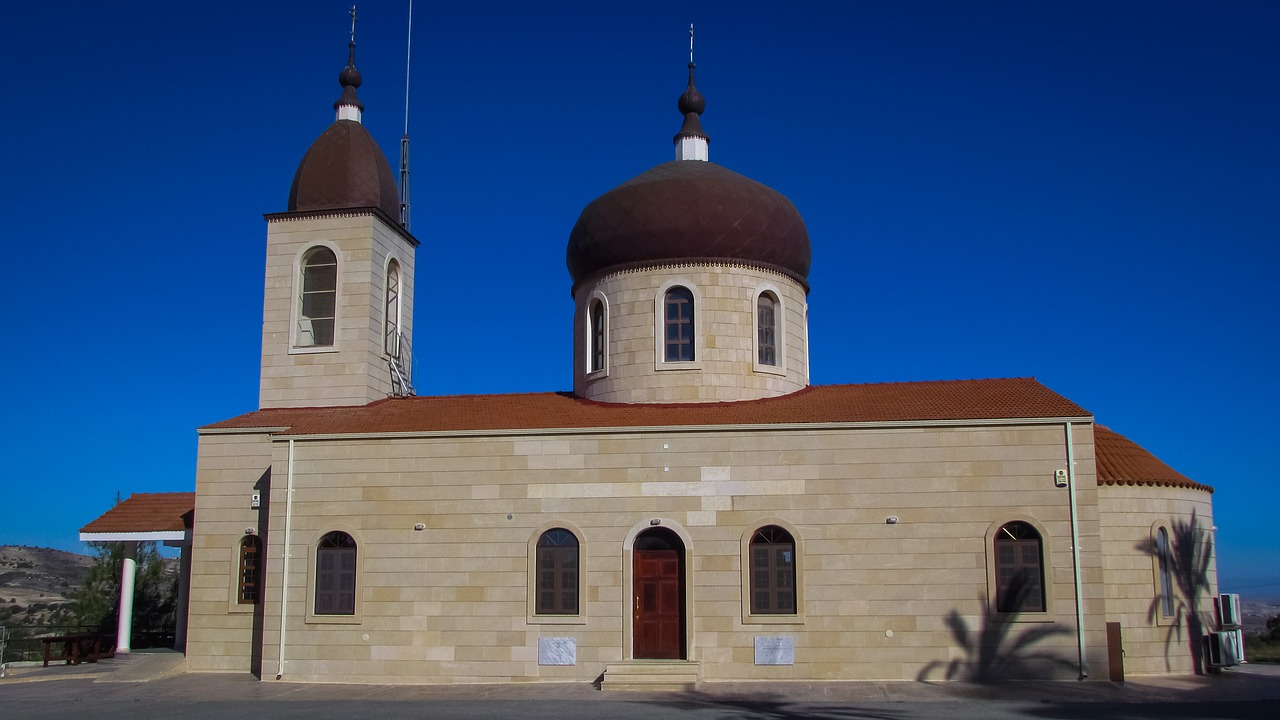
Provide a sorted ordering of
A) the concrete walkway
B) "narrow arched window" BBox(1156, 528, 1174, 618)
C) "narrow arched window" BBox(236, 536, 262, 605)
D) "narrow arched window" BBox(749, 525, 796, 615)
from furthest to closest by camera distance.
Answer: "narrow arched window" BBox(236, 536, 262, 605)
"narrow arched window" BBox(1156, 528, 1174, 618)
"narrow arched window" BBox(749, 525, 796, 615)
the concrete walkway

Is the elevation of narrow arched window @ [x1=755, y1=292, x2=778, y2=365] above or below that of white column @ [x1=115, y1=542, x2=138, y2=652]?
above

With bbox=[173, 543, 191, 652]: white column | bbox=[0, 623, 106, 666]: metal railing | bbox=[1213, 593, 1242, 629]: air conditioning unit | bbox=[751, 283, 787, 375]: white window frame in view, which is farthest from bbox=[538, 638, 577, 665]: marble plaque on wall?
bbox=[1213, 593, 1242, 629]: air conditioning unit

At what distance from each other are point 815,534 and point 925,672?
2.92 m

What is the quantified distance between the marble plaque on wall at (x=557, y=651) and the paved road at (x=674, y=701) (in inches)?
19.8

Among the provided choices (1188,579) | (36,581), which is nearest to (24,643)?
(1188,579)

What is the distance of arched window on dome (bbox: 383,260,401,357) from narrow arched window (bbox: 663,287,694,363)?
267 inches

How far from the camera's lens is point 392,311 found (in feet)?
84.0

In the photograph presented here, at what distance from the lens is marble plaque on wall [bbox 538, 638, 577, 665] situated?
1911 cm

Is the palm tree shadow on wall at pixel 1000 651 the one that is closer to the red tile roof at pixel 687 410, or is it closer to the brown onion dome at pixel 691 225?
the red tile roof at pixel 687 410

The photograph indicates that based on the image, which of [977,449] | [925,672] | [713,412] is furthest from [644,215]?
[925,672]

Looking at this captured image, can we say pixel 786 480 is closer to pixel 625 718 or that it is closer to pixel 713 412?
pixel 713 412

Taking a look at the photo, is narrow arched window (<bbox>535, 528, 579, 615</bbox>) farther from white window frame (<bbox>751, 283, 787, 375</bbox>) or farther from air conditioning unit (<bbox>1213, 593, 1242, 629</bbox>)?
air conditioning unit (<bbox>1213, 593, 1242, 629</bbox>)

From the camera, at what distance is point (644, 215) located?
23156mm

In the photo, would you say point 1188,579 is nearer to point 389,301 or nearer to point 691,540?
point 691,540
